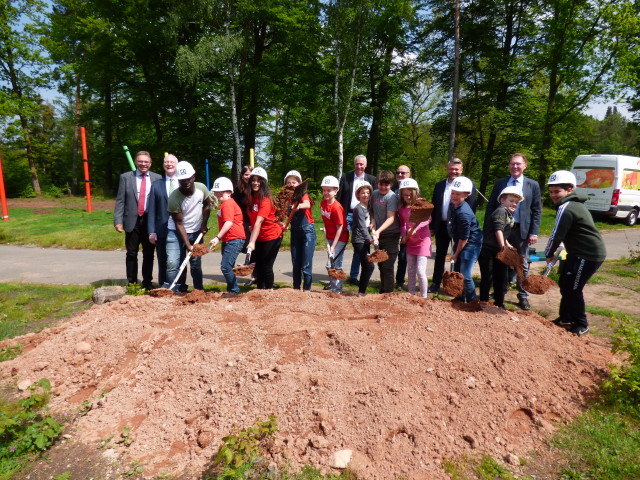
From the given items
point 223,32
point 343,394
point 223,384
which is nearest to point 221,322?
point 223,384

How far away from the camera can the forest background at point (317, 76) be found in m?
17.8

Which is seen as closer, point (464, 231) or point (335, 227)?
point (464, 231)

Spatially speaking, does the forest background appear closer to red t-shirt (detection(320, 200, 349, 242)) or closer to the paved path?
the paved path

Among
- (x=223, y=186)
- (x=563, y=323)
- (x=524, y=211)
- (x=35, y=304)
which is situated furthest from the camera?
(x=35, y=304)

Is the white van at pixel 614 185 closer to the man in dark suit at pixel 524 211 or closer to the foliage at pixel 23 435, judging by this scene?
the man in dark suit at pixel 524 211

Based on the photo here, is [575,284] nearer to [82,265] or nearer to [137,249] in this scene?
[137,249]

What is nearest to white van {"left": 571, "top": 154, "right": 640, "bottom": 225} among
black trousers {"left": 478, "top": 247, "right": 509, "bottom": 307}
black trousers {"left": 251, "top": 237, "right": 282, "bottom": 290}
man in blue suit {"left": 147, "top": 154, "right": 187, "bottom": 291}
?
black trousers {"left": 478, "top": 247, "right": 509, "bottom": 307}

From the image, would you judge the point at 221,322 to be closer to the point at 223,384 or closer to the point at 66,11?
the point at 223,384

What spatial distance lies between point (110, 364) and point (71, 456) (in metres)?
0.96

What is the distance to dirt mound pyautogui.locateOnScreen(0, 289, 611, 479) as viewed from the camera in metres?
2.61

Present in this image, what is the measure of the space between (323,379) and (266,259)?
8.33 ft

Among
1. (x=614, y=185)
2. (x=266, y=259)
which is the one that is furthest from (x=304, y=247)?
(x=614, y=185)

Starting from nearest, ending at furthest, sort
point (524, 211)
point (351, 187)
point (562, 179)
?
point (562, 179)
point (524, 211)
point (351, 187)

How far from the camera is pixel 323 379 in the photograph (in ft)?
9.84
